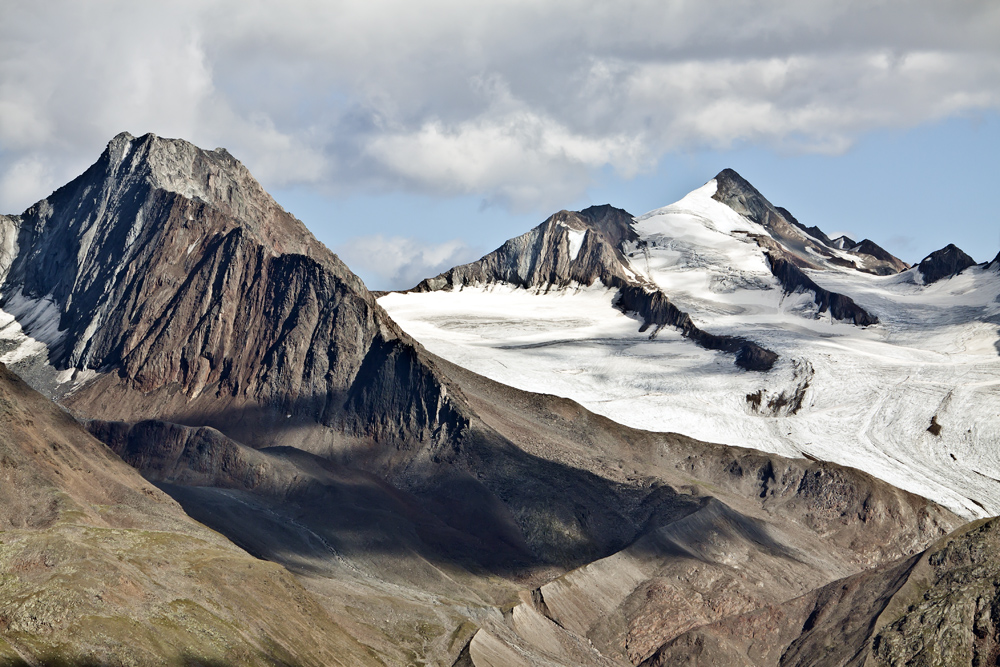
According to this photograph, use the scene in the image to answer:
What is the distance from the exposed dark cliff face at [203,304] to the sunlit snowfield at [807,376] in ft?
108

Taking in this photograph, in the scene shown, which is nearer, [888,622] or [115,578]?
[115,578]

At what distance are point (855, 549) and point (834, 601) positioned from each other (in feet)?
91.0

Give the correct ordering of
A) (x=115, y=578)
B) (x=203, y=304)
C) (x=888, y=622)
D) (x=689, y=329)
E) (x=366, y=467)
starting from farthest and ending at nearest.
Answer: (x=689, y=329) → (x=203, y=304) → (x=366, y=467) → (x=888, y=622) → (x=115, y=578)

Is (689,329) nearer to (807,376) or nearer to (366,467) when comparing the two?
(807,376)

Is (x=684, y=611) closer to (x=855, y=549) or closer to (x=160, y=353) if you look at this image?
(x=855, y=549)

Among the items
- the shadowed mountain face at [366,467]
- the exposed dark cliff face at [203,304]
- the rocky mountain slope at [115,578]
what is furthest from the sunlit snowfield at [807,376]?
the rocky mountain slope at [115,578]

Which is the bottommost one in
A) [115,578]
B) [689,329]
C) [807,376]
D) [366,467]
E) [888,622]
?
[888,622]

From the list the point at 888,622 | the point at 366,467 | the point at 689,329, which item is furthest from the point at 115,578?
the point at 689,329

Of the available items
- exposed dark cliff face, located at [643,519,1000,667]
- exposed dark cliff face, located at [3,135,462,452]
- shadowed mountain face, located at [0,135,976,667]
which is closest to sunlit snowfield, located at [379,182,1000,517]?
shadowed mountain face, located at [0,135,976,667]

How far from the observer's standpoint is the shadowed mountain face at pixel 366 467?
77000 mm

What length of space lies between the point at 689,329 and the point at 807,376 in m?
32.7

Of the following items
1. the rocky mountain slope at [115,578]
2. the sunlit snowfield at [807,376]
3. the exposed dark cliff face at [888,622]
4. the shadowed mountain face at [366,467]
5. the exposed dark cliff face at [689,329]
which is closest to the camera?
the rocky mountain slope at [115,578]

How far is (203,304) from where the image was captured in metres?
126

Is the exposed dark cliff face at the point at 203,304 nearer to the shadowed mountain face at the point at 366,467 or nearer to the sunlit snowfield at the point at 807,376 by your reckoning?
the shadowed mountain face at the point at 366,467
